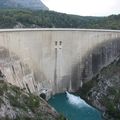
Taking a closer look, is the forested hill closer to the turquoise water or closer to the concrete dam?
the concrete dam

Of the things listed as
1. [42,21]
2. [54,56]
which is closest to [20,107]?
[54,56]

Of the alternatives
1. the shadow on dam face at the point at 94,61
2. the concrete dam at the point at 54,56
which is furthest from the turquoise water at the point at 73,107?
the shadow on dam face at the point at 94,61

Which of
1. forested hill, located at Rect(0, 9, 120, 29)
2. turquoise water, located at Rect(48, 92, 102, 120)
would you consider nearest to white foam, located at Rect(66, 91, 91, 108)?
turquoise water, located at Rect(48, 92, 102, 120)

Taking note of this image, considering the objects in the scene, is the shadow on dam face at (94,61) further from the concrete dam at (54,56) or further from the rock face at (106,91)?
the rock face at (106,91)

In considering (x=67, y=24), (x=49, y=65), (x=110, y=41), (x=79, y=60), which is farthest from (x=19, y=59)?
(x=67, y=24)

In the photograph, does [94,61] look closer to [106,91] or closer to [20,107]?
[106,91]

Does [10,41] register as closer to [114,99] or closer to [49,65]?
[49,65]
